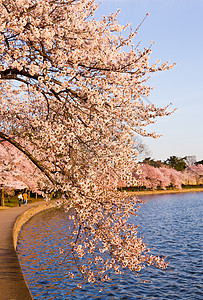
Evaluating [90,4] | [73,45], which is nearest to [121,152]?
[73,45]

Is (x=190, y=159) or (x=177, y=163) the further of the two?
(x=190, y=159)

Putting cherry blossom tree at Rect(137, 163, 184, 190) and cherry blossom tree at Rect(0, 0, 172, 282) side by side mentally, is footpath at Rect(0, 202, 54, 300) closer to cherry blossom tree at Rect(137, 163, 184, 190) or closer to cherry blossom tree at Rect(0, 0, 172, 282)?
cherry blossom tree at Rect(0, 0, 172, 282)

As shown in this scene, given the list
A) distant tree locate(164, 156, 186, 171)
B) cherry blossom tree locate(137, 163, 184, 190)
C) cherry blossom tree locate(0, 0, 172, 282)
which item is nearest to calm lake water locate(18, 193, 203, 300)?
cherry blossom tree locate(0, 0, 172, 282)

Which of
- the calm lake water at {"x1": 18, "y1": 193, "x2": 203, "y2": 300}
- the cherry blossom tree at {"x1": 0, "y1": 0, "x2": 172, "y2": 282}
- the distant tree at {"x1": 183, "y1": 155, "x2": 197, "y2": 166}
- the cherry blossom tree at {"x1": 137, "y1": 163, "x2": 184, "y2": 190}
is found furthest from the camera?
the distant tree at {"x1": 183, "y1": 155, "x2": 197, "y2": 166}

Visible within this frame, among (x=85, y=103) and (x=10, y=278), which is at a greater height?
(x=85, y=103)

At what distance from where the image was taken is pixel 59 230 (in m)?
25.4

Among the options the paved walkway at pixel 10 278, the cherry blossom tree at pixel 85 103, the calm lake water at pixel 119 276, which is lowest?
the calm lake water at pixel 119 276

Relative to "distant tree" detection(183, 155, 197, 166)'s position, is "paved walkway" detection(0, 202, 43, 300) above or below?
below

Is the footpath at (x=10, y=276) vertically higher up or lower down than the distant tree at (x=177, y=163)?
lower down

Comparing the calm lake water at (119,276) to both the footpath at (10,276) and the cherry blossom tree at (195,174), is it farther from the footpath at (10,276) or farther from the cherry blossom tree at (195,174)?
the cherry blossom tree at (195,174)

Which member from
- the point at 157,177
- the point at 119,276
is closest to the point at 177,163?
the point at 157,177

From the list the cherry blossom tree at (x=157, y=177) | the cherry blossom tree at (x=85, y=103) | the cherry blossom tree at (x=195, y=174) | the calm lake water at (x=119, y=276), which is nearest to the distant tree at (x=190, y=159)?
the cherry blossom tree at (x=195, y=174)

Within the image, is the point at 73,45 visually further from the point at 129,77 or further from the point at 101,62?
the point at 129,77

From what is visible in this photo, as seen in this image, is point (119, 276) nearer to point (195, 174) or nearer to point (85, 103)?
point (85, 103)
